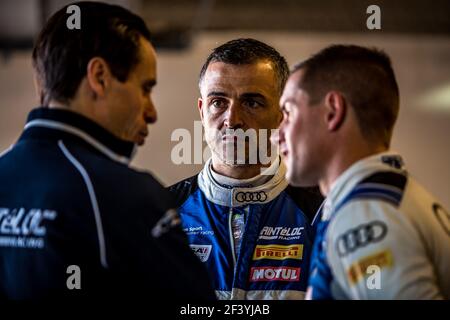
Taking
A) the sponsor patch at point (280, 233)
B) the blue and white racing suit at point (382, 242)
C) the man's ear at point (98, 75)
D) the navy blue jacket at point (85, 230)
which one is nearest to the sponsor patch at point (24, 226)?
the navy blue jacket at point (85, 230)

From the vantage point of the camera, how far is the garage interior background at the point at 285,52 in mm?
7039

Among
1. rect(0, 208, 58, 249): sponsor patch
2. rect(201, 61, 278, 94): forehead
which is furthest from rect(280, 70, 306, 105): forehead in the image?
rect(201, 61, 278, 94): forehead

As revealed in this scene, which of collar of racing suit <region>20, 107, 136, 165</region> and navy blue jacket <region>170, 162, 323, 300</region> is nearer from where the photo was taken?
collar of racing suit <region>20, 107, 136, 165</region>

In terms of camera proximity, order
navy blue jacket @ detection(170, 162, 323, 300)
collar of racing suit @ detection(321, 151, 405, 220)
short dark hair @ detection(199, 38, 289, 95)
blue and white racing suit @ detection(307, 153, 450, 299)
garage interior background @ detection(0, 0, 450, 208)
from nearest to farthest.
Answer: blue and white racing suit @ detection(307, 153, 450, 299)
collar of racing suit @ detection(321, 151, 405, 220)
navy blue jacket @ detection(170, 162, 323, 300)
short dark hair @ detection(199, 38, 289, 95)
garage interior background @ detection(0, 0, 450, 208)

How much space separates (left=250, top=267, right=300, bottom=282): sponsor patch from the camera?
198 centimetres

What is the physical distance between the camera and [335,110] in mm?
1412

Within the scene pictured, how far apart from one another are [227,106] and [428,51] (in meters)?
6.10

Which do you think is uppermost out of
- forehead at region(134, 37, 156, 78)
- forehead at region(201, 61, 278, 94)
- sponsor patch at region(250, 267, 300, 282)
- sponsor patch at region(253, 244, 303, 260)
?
forehead at region(201, 61, 278, 94)

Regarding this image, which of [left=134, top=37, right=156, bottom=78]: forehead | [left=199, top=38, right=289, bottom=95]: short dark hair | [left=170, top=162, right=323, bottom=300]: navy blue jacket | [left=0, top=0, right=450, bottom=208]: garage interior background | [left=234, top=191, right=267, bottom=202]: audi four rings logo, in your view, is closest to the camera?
[left=134, top=37, right=156, bottom=78]: forehead

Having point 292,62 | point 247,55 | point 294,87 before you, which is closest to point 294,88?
point 294,87

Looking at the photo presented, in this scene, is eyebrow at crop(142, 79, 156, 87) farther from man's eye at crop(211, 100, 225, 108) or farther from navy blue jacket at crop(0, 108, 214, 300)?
man's eye at crop(211, 100, 225, 108)

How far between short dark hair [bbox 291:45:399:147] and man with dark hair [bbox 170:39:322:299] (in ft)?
2.24

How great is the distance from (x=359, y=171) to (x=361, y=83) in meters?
0.20
